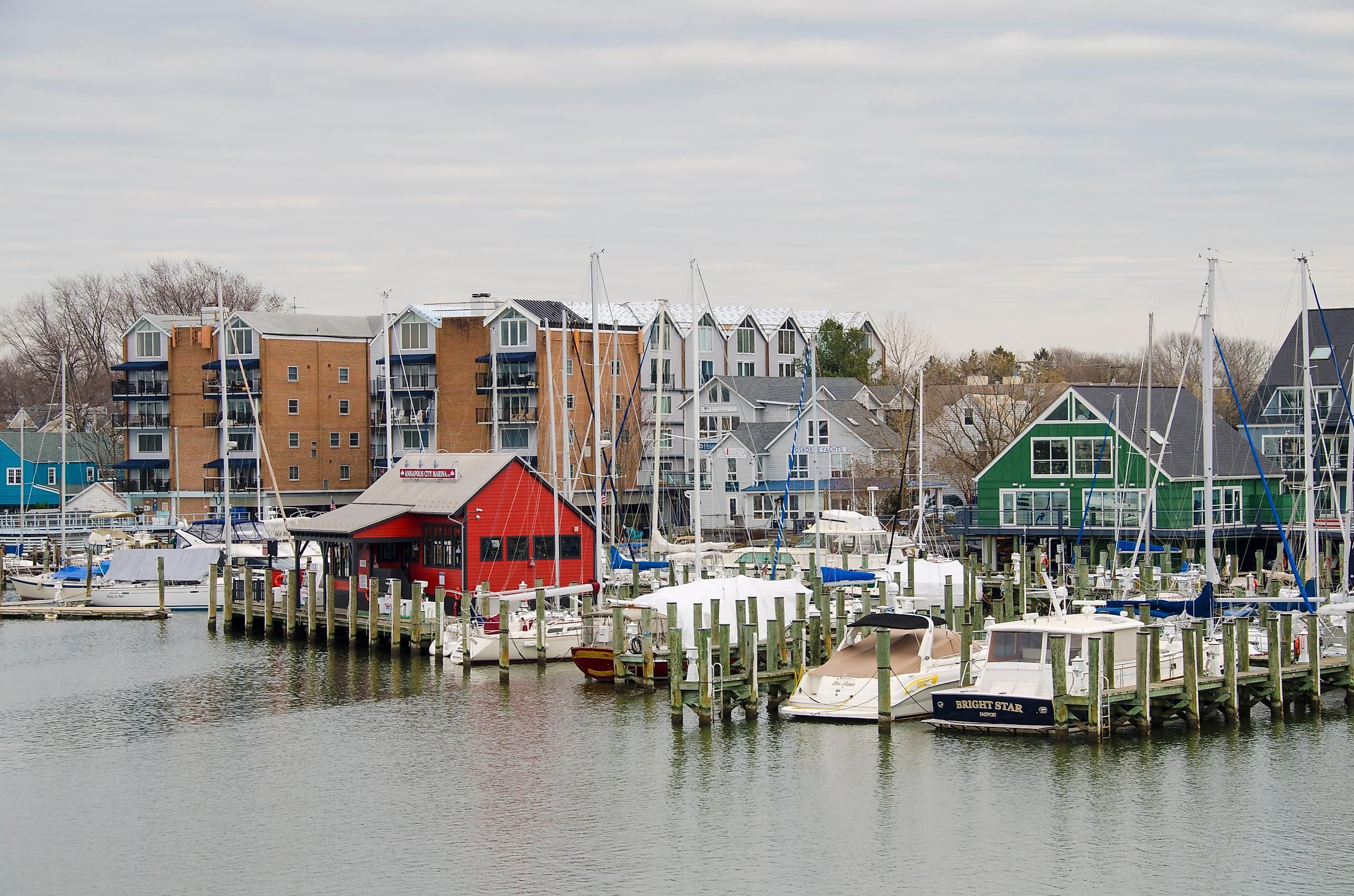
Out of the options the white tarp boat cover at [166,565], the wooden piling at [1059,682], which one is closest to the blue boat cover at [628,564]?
the white tarp boat cover at [166,565]

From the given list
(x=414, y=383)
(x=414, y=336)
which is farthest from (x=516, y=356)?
(x=414, y=336)

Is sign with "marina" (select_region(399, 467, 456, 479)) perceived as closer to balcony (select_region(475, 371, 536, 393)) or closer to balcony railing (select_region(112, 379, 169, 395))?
balcony (select_region(475, 371, 536, 393))

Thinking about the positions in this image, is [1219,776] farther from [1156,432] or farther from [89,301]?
[89,301]

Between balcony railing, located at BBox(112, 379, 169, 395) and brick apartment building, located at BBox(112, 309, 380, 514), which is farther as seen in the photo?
balcony railing, located at BBox(112, 379, 169, 395)

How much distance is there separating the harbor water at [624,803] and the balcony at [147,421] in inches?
2363

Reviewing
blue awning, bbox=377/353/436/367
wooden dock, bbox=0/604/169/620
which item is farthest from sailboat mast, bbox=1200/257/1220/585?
blue awning, bbox=377/353/436/367

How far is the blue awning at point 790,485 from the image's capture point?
81688 millimetres

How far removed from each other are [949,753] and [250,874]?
1398cm

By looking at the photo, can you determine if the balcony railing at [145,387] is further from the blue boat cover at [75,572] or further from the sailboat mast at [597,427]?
the sailboat mast at [597,427]

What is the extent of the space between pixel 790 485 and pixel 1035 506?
54.5 feet

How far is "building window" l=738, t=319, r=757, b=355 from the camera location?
351ft

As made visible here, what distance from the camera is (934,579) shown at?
173 feet

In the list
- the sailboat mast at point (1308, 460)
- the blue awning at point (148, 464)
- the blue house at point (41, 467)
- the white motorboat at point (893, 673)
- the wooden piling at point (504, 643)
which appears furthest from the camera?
the blue house at point (41, 467)

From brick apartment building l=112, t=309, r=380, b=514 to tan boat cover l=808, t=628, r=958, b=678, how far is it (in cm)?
6507
